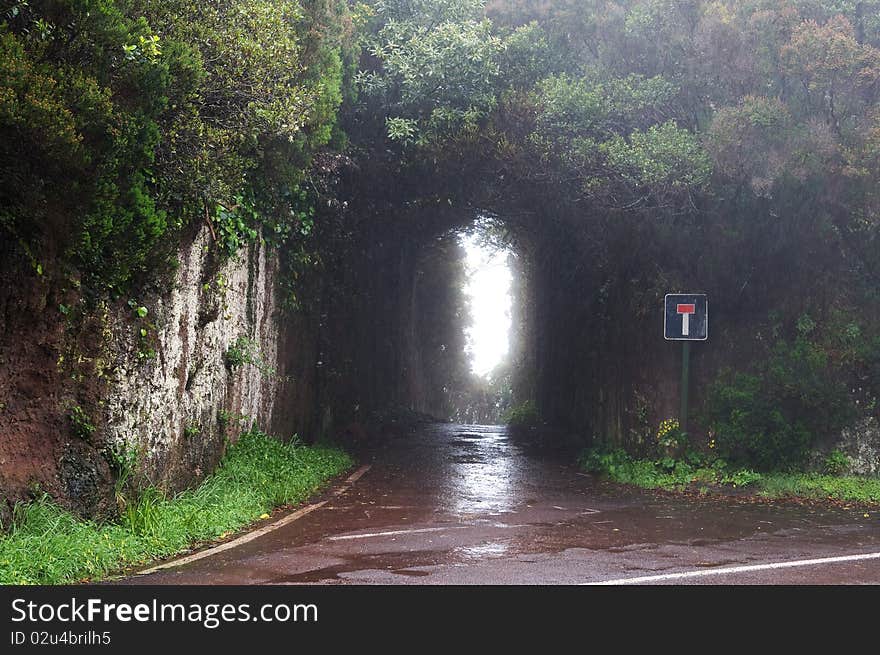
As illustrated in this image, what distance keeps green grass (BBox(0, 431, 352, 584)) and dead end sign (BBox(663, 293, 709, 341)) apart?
6.32 m

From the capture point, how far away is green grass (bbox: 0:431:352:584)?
22.5 feet

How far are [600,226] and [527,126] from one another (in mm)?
3230

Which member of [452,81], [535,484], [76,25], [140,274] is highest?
[452,81]

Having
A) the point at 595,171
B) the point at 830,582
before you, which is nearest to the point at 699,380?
the point at 595,171

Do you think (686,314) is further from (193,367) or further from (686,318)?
(193,367)

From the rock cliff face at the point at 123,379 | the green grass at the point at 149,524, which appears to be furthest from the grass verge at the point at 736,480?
the rock cliff face at the point at 123,379

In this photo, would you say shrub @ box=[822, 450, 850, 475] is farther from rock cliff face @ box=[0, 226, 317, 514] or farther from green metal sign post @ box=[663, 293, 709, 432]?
rock cliff face @ box=[0, 226, 317, 514]

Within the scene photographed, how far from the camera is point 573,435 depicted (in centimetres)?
2272

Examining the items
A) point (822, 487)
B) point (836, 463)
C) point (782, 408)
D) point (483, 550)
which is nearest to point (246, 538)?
point (483, 550)

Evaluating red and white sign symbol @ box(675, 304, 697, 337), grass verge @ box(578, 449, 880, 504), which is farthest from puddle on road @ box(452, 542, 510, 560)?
red and white sign symbol @ box(675, 304, 697, 337)

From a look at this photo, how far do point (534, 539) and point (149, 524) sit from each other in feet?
12.4

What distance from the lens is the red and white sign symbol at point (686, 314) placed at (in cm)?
1488

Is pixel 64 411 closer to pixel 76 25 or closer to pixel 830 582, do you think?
pixel 76 25

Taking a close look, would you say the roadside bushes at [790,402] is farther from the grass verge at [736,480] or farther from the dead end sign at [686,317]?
the dead end sign at [686,317]
